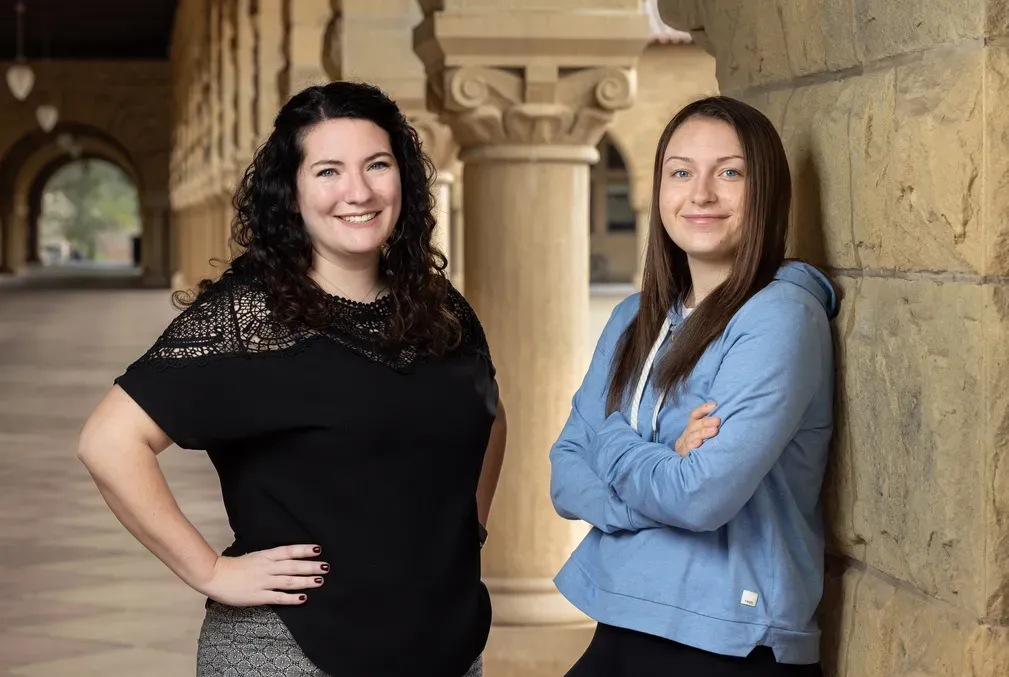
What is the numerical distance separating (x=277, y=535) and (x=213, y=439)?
0.63 ft

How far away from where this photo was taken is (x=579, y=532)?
5695 mm

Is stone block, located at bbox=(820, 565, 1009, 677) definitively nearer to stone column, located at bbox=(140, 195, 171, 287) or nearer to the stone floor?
the stone floor

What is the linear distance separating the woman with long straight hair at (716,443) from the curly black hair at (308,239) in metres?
0.37

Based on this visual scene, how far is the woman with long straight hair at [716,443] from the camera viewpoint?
1962mm

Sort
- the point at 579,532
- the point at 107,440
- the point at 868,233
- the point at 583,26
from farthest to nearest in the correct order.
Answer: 1. the point at 579,532
2. the point at 583,26
3. the point at 107,440
4. the point at 868,233

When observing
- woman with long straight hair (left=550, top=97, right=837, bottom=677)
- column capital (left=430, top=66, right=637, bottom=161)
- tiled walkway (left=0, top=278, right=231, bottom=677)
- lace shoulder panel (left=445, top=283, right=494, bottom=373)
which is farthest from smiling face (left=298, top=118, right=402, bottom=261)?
column capital (left=430, top=66, right=637, bottom=161)

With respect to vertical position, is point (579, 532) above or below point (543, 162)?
below

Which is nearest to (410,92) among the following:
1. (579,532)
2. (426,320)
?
(579,532)

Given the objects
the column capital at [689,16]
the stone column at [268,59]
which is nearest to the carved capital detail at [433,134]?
the stone column at [268,59]

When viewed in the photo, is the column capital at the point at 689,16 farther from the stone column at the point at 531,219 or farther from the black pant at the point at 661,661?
the stone column at the point at 531,219

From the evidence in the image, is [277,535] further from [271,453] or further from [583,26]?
[583,26]

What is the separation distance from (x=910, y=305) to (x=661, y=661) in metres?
0.62

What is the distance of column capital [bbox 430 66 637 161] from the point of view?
17.5 ft

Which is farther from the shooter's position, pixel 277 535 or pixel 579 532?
pixel 579 532
